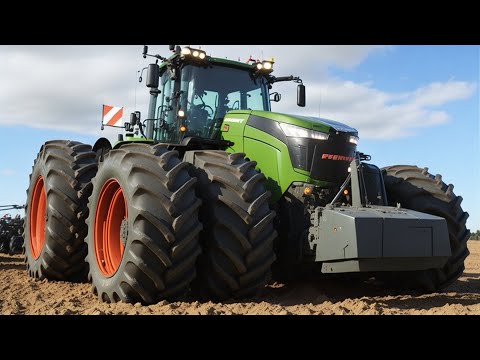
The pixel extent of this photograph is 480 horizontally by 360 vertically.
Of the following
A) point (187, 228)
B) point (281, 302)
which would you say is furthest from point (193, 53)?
point (281, 302)

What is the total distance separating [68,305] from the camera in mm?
4969

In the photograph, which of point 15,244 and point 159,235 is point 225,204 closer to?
point 159,235

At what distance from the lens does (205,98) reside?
6.55m

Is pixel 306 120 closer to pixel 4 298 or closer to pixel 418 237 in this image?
pixel 418 237

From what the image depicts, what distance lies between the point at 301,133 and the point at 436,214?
6.32ft

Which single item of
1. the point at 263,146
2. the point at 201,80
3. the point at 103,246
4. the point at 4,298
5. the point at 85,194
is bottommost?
the point at 4,298

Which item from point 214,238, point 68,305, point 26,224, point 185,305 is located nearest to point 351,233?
point 214,238

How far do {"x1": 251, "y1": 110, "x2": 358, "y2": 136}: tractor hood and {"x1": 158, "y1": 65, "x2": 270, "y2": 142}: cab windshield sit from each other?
683 mm

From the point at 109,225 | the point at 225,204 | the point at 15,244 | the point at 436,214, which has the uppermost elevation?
the point at 225,204

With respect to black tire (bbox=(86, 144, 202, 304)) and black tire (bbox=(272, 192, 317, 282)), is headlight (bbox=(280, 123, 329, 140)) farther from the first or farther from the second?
black tire (bbox=(86, 144, 202, 304))

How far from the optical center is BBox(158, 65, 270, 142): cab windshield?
646 cm

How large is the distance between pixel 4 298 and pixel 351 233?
12.6 feet

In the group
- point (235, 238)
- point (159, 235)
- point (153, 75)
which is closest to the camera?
point (159, 235)

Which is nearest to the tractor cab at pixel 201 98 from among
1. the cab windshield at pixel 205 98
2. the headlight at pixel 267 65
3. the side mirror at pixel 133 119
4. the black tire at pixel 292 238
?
the cab windshield at pixel 205 98
